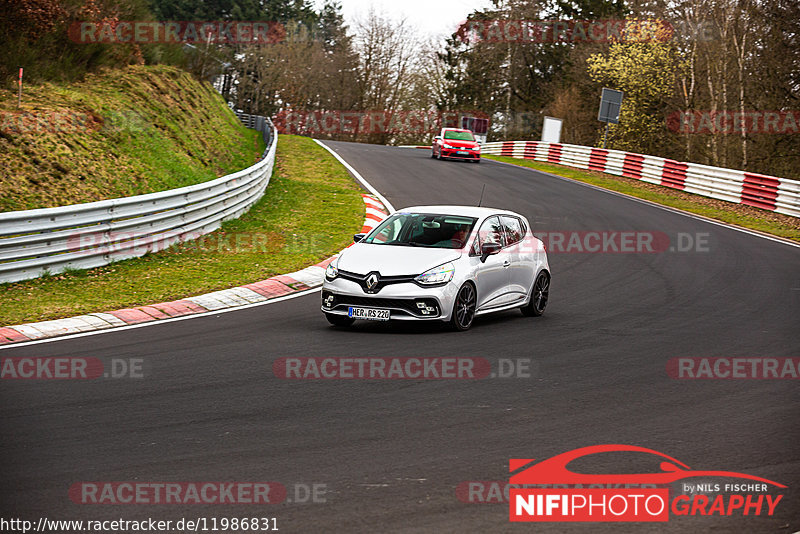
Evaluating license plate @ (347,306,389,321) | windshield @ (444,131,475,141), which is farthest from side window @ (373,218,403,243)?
windshield @ (444,131,475,141)

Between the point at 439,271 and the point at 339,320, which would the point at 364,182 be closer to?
the point at 339,320

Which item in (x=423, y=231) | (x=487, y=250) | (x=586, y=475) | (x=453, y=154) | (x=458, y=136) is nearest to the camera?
(x=586, y=475)

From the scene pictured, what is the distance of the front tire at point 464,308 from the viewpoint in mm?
11406

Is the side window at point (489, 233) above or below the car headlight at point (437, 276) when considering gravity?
above

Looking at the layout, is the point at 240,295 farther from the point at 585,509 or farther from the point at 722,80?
the point at 722,80

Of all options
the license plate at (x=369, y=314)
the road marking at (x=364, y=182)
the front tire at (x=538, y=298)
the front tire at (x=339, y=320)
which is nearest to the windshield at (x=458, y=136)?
the road marking at (x=364, y=182)

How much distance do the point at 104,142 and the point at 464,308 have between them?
11264 mm

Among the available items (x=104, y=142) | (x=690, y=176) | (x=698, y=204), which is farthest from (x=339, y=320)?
(x=690, y=176)

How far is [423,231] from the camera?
486 inches

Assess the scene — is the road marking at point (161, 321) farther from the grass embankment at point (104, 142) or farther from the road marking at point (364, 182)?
the road marking at point (364, 182)

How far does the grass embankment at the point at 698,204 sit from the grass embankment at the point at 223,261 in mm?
10788

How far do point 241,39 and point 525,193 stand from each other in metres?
62.4

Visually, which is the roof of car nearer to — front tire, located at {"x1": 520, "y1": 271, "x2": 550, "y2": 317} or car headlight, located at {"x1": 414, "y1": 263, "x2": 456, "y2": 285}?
front tire, located at {"x1": 520, "y1": 271, "x2": 550, "y2": 317}

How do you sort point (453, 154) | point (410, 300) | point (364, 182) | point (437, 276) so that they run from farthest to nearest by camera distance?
1. point (453, 154)
2. point (364, 182)
3. point (437, 276)
4. point (410, 300)
